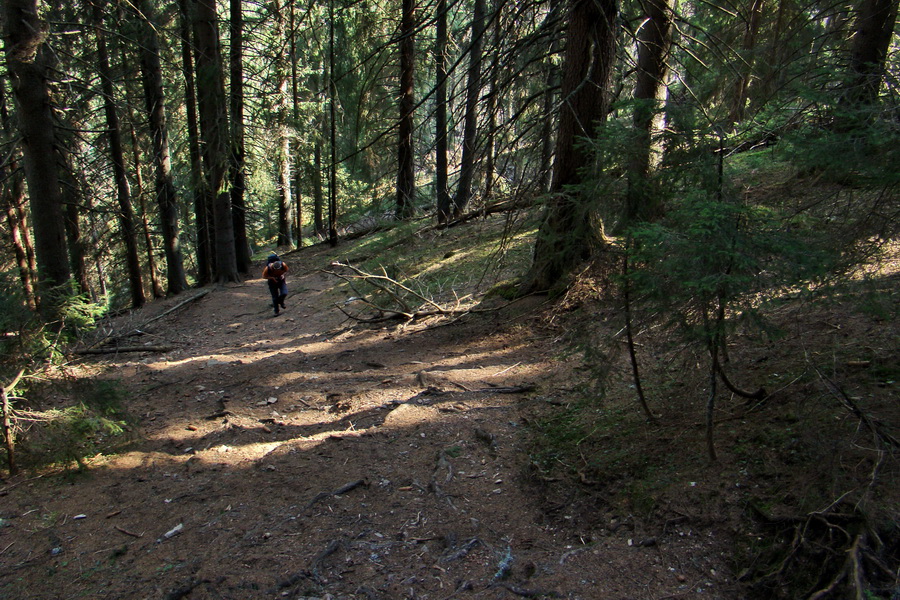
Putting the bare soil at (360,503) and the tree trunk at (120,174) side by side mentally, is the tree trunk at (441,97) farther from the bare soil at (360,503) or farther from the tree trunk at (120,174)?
the tree trunk at (120,174)

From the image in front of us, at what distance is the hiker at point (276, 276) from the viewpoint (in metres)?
12.2

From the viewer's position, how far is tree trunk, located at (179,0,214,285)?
47.9 feet

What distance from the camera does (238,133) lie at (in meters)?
14.4

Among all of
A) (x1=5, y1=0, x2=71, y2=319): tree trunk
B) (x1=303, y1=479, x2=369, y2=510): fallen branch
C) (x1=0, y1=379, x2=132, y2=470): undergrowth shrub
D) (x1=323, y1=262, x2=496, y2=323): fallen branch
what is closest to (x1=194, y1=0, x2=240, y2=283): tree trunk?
(x1=5, y1=0, x2=71, y2=319): tree trunk

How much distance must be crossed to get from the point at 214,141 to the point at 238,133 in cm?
115

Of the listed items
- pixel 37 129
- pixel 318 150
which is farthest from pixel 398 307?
pixel 318 150

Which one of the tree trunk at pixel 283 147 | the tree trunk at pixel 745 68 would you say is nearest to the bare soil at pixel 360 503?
the tree trunk at pixel 745 68

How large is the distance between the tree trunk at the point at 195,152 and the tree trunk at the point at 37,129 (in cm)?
509

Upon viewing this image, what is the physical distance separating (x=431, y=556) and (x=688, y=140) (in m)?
3.25

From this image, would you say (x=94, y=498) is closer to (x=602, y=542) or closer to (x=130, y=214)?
(x=602, y=542)

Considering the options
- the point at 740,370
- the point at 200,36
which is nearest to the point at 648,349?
the point at 740,370

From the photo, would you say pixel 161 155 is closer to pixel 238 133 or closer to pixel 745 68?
pixel 238 133

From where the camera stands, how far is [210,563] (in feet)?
12.4

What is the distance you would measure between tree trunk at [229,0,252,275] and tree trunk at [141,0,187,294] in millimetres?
1894
